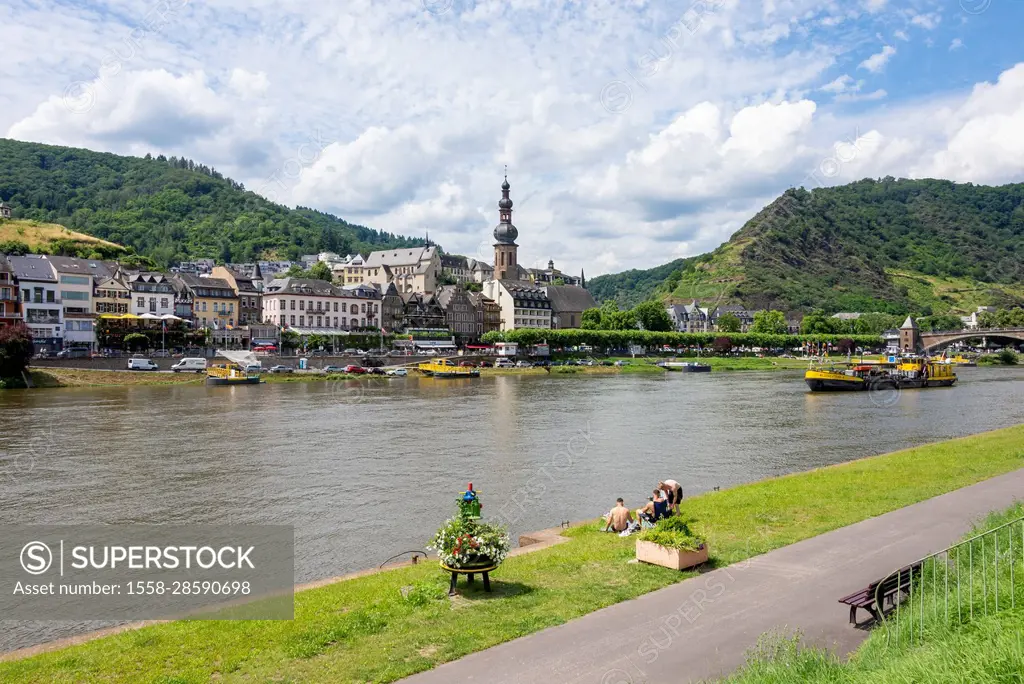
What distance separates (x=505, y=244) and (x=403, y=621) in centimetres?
15988

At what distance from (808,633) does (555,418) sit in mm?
41866

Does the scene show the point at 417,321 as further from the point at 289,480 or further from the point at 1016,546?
the point at 1016,546

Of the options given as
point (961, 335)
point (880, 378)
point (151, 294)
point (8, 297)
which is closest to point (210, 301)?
point (151, 294)

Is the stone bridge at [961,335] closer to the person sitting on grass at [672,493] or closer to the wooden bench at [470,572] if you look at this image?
the person sitting on grass at [672,493]

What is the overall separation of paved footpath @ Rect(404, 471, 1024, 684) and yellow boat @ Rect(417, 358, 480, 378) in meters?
83.6

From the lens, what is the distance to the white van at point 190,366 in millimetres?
83600

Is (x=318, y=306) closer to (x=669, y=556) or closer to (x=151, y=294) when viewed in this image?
(x=151, y=294)

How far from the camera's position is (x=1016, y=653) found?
6273mm

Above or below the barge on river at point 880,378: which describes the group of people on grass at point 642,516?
above

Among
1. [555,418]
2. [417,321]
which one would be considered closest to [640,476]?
[555,418]

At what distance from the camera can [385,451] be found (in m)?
36.5

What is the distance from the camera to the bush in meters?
67.3

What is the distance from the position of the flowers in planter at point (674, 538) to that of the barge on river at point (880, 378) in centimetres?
7140

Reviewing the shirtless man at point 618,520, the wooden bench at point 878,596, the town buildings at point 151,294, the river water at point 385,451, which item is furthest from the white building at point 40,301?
the wooden bench at point 878,596
